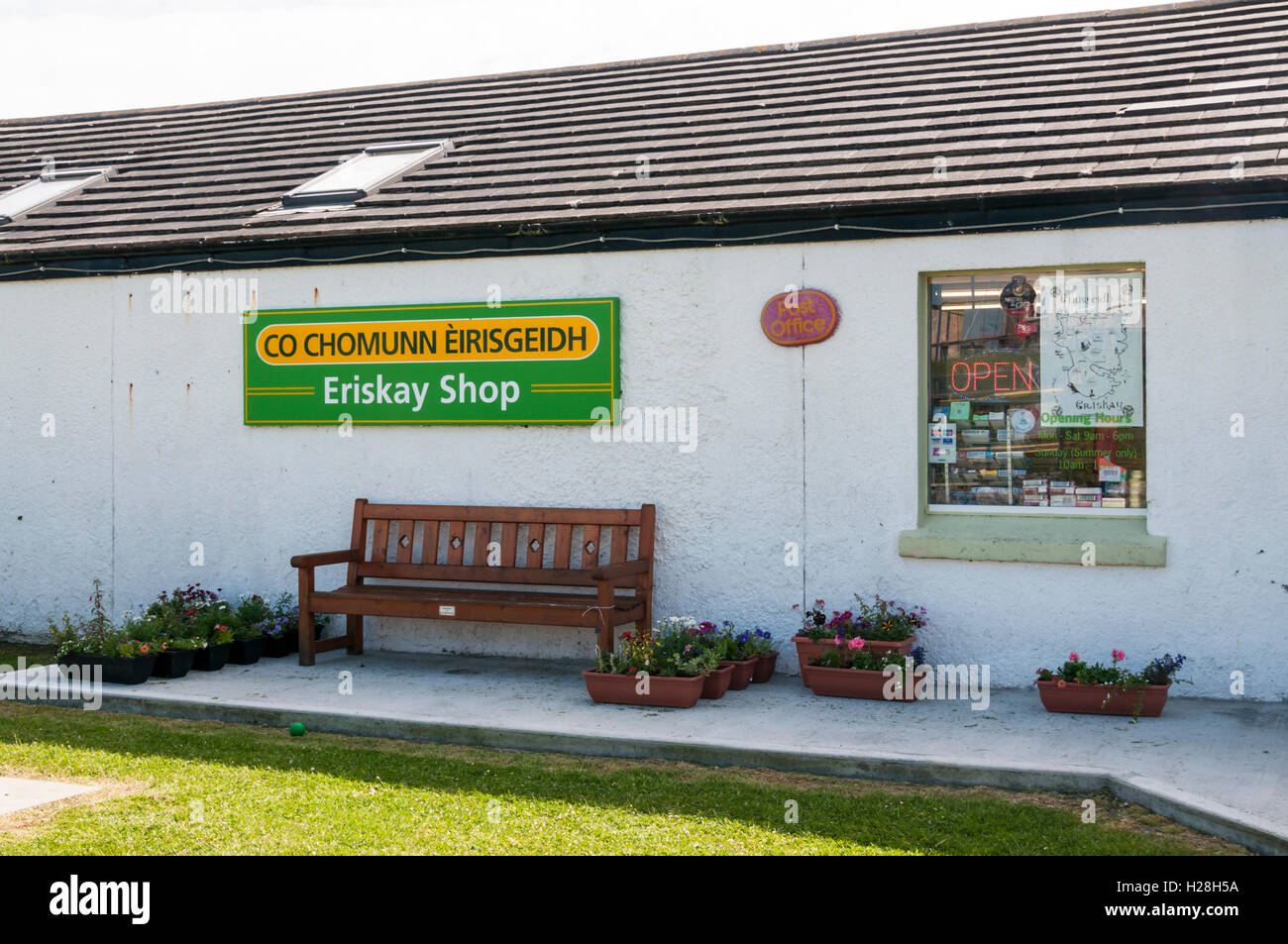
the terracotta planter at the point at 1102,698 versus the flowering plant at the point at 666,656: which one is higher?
the flowering plant at the point at 666,656

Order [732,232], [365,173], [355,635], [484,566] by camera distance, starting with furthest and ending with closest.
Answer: [365,173] → [355,635] → [484,566] → [732,232]

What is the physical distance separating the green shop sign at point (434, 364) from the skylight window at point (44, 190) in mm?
3432

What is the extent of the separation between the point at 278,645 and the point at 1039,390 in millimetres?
5634

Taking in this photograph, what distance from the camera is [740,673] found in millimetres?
7832

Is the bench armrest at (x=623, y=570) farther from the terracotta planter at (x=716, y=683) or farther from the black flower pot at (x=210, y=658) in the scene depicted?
the black flower pot at (x=210, y=658)

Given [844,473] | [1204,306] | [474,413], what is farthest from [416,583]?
[1204,306]

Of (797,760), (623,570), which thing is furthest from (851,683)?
(623,570)

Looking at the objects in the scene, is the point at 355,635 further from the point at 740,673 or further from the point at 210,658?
the point at 740,673

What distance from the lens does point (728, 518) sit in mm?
8477

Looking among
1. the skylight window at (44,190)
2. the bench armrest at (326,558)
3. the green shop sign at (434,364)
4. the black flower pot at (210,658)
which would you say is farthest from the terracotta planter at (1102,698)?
the skylight window at (44,190)

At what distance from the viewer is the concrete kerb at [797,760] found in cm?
527

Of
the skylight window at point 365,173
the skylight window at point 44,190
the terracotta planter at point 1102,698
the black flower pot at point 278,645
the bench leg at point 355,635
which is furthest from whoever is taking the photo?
the skylight window at point 44,190

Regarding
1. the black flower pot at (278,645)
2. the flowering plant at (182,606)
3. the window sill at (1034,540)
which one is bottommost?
the black flower pot at (278,645)
